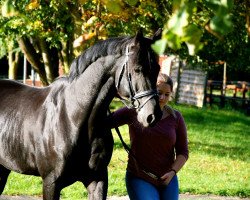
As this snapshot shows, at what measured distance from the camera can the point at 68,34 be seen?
49.9 feet

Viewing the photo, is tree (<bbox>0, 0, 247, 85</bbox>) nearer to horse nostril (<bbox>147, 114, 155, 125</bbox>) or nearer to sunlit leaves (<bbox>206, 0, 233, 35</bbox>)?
horse nostril (<bbox>147, 114, 155, 125</bbox>)

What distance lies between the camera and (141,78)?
3977 mm

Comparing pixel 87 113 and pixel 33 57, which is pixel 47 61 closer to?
pixel 33 57

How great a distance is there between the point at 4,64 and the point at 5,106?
114 feet

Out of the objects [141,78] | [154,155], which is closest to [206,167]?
[154,155]

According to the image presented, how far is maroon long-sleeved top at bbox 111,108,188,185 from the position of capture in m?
4.49

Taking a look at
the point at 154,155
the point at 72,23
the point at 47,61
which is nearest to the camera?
the point at 154,155

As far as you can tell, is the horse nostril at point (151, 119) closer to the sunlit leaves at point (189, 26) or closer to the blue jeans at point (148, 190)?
the blue jeans at point (148, 190)

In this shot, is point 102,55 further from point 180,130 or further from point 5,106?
point 5,106

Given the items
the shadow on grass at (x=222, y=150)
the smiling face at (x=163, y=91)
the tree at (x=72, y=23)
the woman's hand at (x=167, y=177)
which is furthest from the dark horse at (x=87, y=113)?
the shadow on grass at (x=222, y=150)

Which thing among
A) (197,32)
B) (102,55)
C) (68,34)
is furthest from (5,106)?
(68,34)

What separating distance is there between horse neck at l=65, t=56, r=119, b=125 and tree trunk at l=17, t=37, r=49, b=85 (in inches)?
553

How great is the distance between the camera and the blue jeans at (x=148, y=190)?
4.42 m

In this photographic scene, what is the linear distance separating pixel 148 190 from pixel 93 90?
91cm
